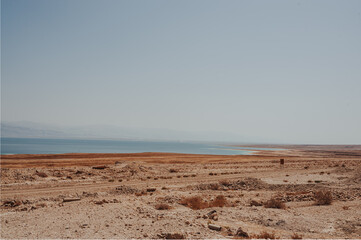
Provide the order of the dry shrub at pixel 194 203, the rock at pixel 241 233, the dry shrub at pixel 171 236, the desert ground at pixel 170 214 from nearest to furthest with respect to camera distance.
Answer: the dry shrub at pixel 171 236 < the rock at pixel 241 233 < the desert ground at pixel 170 214 < the dry shrub at pixel 194 203

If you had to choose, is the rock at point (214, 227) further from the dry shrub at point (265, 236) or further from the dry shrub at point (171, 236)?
the dry shrub at point (171, 236)

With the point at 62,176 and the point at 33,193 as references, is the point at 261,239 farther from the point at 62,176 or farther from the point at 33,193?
the point at 62,176

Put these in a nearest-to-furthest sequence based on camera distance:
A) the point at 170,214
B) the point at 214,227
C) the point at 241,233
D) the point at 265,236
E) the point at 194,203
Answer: the point at 265,236
the point at 241,233
the point at 214,227
the point at 170,214
the point at 194,203

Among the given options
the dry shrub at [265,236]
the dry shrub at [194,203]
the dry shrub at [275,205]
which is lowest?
the dry shrub at [194,203]

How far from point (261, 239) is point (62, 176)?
2461 centimetres

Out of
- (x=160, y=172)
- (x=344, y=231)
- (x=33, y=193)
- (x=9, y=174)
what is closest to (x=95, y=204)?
(x=33, y=193)

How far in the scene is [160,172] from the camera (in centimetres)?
3534

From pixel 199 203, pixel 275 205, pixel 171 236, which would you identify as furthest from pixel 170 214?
→ pixel 275 205

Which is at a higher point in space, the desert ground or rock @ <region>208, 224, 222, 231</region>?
rock @ <region>208, 224, 222, 231</region>

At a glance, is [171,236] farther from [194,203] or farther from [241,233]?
[194,203]

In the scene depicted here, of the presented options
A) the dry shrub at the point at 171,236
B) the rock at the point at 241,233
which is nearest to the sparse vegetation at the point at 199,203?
the rock at the point at 241,233

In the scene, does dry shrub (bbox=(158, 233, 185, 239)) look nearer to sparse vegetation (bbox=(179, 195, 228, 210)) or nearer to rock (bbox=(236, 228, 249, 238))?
rock (bbox=(236, 228, 249, 238))

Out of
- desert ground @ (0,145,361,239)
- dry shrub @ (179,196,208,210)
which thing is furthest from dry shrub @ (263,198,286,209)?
dry shrub @ (179,196,208,210)

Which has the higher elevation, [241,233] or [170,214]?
[241,233]
